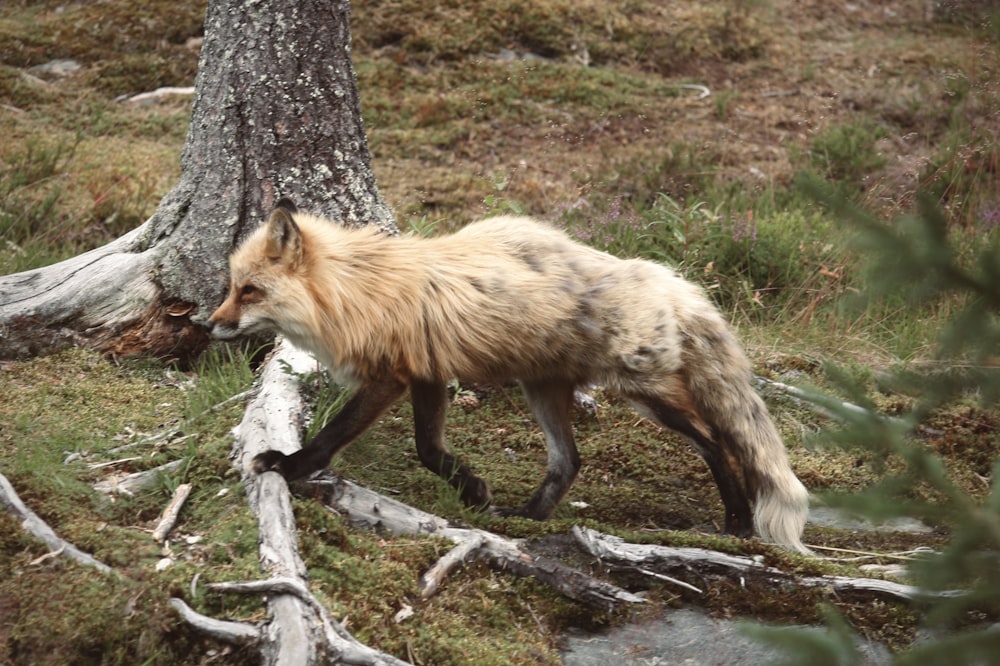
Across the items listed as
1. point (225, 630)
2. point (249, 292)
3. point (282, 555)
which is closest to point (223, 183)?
point (249, 292)

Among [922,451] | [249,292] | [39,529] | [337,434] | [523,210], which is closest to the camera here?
[922,451]

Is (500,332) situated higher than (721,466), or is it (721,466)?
(500,332)

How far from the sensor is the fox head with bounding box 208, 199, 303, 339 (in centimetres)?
481

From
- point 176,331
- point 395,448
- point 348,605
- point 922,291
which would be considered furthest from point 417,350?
point 922,291

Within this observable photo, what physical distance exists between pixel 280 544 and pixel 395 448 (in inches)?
67.3

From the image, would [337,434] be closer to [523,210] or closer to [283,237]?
[283,237]

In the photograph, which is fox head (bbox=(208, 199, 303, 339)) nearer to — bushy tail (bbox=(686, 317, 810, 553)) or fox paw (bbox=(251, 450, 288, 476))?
fox paw (bbox=(251, 450, 288, 476))

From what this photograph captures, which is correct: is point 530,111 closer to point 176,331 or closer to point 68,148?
point 68,148

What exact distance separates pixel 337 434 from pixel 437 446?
703mm

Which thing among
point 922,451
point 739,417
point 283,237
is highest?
point 922,451

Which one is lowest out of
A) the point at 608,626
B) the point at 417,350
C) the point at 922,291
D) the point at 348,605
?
the point at 608,626

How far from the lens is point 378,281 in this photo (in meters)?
4.91

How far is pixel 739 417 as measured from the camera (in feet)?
16.6

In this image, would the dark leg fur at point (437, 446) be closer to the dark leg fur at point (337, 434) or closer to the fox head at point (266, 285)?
the dark leg fur at point (337, 434)
